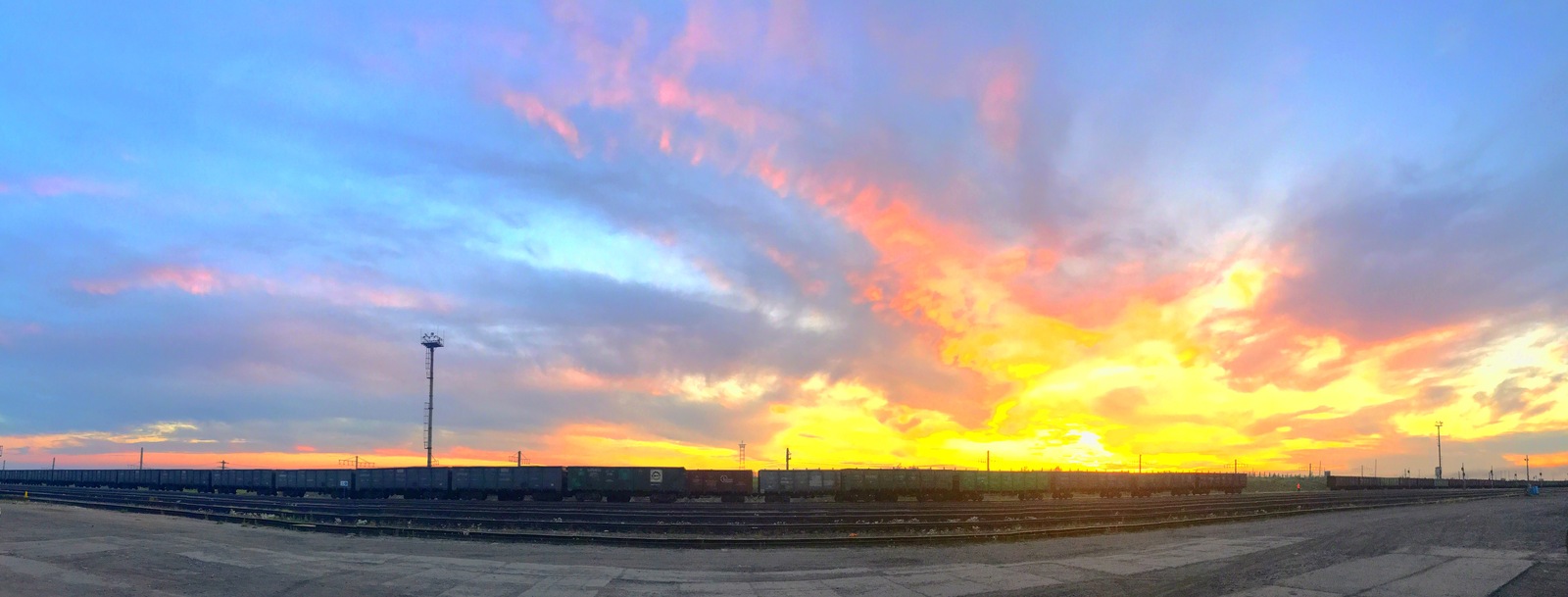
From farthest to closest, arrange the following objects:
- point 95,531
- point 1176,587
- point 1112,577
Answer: point 95,531, point 1112,577, point 1176,587

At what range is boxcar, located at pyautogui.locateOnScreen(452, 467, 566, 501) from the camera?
2594 inches

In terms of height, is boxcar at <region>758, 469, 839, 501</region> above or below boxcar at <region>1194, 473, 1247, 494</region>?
above

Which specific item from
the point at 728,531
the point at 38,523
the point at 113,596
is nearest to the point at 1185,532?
the point at 728,531

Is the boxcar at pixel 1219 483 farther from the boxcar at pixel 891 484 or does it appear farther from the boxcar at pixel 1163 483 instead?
the boxcar at pixel 891 484

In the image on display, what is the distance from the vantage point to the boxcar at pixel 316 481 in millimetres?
75688

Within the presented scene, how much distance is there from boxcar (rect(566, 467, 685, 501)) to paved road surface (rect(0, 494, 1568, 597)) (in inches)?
1373

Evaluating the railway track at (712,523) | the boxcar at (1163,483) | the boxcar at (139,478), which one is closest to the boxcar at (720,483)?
the railway track at (712,523)

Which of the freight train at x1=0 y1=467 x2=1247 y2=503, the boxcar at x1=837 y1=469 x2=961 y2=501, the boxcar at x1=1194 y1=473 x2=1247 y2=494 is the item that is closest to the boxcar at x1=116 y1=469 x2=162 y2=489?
the freight train at x1=0 y1=467 x2=1247 y2=503

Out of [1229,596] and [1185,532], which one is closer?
[1229,596]

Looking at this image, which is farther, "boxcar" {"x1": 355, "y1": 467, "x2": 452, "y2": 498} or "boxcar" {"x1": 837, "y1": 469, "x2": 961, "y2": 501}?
"boxcar" {"x1": 837, "y1": 469, "x2": 961, "y2": 501}

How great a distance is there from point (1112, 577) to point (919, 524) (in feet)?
52.6

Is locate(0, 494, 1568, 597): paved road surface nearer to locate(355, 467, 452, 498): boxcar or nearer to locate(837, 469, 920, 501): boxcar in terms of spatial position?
locate(355, 467, 452, 498): boxcar

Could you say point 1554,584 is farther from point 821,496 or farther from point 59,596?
point 821,496

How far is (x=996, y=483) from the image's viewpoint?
7644cm
